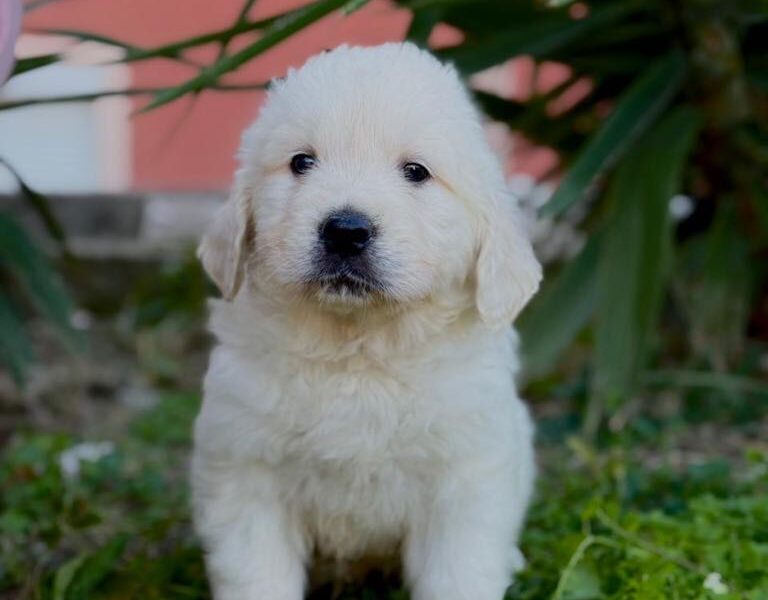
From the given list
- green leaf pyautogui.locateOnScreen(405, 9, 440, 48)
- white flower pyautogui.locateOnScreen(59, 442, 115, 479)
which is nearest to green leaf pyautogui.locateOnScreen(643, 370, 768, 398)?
green leaf pyautogui.locateOnScreen(405, 9, 440, 48)

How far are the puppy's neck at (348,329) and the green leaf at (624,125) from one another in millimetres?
912

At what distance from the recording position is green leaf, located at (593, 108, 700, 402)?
151 inches

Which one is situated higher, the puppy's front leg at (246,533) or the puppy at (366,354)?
the puppy at (366,354)

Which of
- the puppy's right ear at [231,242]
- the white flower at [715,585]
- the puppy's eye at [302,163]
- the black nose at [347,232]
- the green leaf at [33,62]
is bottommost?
the white flower at [715,585]

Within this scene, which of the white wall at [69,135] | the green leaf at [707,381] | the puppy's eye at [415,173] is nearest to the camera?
the puppy's eye at [415,173]

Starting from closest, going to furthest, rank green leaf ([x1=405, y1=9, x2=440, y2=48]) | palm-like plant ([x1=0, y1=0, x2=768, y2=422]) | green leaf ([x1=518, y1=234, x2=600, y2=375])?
green leaf ([x1=405, y1=9, x2=440, y2=48])
palm-like plant ([x1=0, y1=0, x2=768, y2=422])
green leaf ([x1=518, y1=234, x2=600, y2=375])

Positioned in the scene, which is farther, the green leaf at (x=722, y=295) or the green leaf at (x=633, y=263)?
the green leaf at (x=722, y=295)

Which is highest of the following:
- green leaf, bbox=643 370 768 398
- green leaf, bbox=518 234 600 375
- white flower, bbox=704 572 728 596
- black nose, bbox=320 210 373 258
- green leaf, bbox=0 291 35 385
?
black nose, bbox=320 210 373 258

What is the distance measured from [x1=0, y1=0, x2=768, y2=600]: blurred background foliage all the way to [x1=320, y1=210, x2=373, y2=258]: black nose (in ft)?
1.27

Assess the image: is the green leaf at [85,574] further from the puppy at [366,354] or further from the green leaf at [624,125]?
the green leaf at [624,125]

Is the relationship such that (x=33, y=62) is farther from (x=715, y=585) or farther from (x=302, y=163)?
(x=715, y=585)

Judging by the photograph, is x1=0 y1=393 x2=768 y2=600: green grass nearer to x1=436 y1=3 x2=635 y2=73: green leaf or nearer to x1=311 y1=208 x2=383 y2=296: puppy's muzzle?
x1=311 y1=208 x2=383 y2=296: puppy's muzzle

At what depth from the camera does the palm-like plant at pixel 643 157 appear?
3.82 metres

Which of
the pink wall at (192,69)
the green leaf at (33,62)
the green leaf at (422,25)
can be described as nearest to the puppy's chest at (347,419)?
the green leaf at (33,62)
